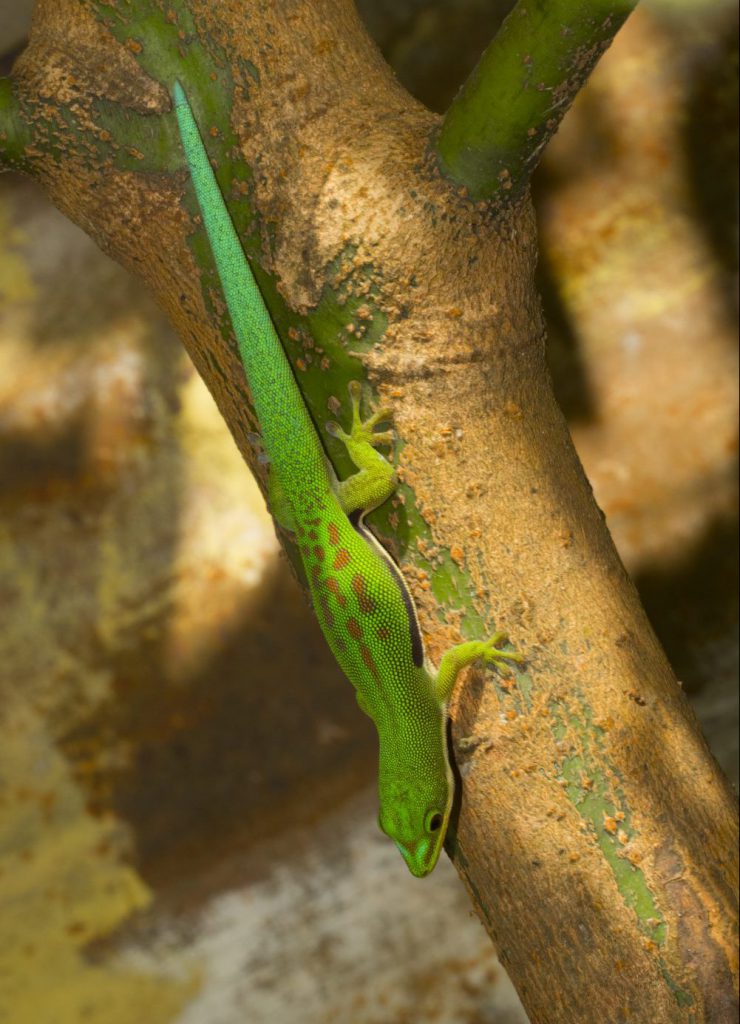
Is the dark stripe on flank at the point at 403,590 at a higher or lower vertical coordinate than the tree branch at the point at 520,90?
lower

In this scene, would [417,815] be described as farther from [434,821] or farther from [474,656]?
[474,656]

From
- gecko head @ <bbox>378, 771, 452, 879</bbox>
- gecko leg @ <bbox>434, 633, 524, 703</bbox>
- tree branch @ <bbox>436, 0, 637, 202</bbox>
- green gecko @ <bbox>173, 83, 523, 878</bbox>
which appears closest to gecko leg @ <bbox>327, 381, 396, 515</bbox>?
green gecko @ <bbox>173, 83, 523, 878</bbox>

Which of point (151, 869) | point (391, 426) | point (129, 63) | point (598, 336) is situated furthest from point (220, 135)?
point (151, 869)

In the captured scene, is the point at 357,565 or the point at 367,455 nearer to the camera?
the point at 367,455

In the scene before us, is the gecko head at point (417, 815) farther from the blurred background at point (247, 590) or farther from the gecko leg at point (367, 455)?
the blurred background at point (247, 590)

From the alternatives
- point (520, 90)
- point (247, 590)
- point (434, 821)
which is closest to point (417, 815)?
point (434, 821)

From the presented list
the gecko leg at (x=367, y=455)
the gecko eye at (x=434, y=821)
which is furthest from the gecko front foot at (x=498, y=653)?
the gecko eye at (x=434, y=821)

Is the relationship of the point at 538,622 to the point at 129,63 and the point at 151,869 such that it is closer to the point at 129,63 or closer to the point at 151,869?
the point at 129,63
